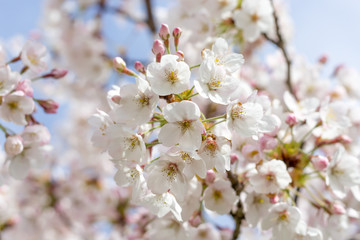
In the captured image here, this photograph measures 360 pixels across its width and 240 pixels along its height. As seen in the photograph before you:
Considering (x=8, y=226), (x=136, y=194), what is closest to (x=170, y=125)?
(x=136, y=194)

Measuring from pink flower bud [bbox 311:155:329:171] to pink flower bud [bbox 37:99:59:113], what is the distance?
1.55 metres

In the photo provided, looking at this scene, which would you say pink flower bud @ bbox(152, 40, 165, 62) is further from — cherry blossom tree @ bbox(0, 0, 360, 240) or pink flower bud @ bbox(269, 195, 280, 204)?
pink flower bud @ bbox(269, 195, 280, 204)

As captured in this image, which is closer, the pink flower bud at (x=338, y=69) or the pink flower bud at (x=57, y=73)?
the pink flower bud at (x=57, y=73)

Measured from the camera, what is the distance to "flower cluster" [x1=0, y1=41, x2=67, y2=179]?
6.50 feet

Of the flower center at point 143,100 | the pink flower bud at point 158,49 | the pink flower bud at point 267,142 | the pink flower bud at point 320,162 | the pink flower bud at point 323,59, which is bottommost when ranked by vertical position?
the pink flower bud at point 323,59

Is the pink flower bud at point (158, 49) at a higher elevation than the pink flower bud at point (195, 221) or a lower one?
higher

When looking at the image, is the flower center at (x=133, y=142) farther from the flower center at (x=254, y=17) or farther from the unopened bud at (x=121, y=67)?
the flower center at (x=254, y=17)

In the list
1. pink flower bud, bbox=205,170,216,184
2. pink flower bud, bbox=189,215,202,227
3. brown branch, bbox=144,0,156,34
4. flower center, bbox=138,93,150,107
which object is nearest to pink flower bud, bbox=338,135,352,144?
pink flower bud, bbox=205,170,216,184

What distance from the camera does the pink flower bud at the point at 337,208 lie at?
2109 mm

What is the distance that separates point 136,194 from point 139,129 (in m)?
0.31

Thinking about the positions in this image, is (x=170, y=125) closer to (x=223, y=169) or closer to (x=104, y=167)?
(x=223, y=169)

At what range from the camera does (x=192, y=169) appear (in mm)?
1676

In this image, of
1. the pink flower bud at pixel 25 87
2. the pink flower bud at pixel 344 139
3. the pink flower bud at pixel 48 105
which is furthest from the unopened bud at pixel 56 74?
the pink flower bud at pixel 344 139

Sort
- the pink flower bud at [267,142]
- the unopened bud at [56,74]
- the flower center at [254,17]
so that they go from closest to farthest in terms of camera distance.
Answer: the pink flower bud at [267,142]
the unopened bud at [56,74]
the flower center at [254,17]
